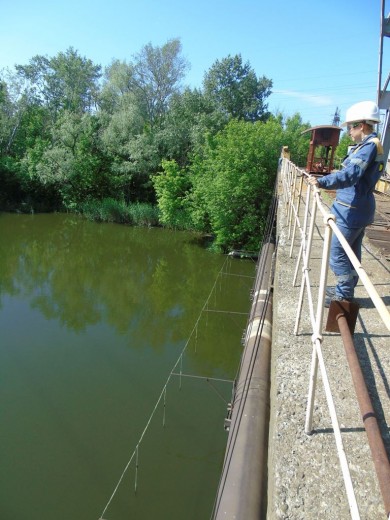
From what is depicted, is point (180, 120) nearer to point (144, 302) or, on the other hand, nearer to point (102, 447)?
point (144, 302)

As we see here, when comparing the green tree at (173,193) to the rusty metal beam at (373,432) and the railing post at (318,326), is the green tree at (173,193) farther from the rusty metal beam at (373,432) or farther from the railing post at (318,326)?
the rusty metal beam at (373,432)

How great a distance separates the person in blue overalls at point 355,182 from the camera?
275 centimetres

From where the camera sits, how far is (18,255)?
778 inches

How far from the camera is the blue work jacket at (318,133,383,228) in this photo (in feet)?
9.03

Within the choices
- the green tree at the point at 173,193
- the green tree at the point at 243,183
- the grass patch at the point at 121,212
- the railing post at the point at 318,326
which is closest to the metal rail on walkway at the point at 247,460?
the railing post at the point at 318,326

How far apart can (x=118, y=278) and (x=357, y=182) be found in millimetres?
14931

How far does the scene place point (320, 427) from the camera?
2061 mm

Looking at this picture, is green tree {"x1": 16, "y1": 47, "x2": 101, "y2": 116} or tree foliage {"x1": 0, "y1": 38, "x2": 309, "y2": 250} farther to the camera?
green tree {"x1": 16, "y1": 47, "x2": 101, "y2": 116}

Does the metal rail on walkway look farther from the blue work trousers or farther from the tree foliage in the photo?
the tree foliage

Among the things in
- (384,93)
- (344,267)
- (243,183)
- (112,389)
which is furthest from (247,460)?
(243,183)

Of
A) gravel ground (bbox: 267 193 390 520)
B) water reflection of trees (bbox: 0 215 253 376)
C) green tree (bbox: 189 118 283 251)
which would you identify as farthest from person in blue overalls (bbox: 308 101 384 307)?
green tree (bbox: 189 118 283 251)

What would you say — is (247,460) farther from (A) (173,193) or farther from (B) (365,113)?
(A) (173,193)

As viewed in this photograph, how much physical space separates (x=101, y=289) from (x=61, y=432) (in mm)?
8603

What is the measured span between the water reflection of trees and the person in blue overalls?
7907mm
